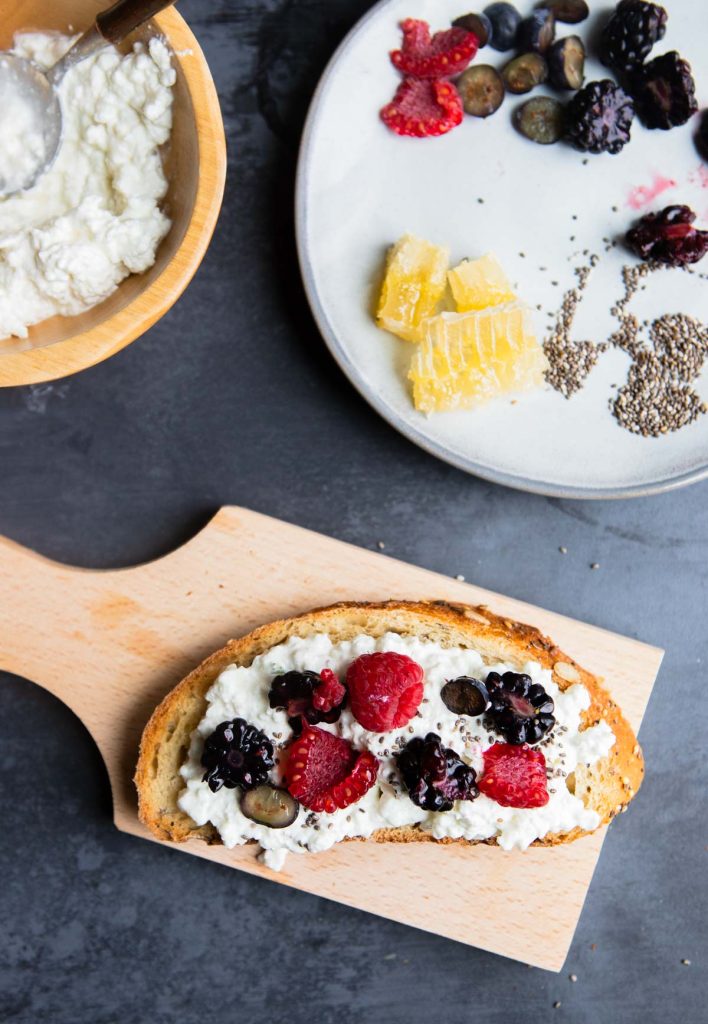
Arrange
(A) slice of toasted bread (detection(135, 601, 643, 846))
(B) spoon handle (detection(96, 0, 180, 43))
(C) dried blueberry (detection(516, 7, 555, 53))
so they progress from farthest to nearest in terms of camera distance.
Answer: (C) dried blueberry (detection(516, 7, 555, 53)), (A) slice of toasted bread (detection(135, 601, 643, 846)), (B) spoon handle (detection(96, 0, 180, 43))

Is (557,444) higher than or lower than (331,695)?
higher

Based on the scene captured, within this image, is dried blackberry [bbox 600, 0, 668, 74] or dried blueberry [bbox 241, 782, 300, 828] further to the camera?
dried blackberry [bbox 600, 0, 668, 74]

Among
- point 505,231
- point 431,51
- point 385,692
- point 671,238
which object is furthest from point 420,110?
point 385,692

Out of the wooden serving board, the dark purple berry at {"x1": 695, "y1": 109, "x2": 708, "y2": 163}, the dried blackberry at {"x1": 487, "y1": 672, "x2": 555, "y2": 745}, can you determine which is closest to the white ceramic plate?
the dark purple berry at {"x1": 695, "y1": 109, "x2": 708, "y2": 163}

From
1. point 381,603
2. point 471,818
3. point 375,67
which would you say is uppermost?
point 375,67

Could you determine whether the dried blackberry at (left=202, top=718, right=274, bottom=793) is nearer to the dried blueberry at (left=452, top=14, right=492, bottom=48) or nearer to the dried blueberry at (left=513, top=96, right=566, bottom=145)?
the dried blueberry at (left=513, top=96, right=566, bottom=145)

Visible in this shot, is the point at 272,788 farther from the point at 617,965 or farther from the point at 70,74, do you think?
the point at 70,74

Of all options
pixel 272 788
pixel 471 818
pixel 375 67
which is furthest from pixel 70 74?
pixel 471 818

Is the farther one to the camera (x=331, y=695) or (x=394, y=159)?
(x=394, y=159)
